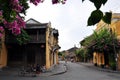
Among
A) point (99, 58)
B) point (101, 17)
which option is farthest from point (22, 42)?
point (101, 17)

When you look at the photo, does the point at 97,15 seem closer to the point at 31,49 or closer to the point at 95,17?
the point at 95,17

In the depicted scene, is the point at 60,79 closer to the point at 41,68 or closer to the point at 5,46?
the point at 41,68

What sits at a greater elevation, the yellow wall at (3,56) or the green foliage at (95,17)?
the yellow wall at (3,56)

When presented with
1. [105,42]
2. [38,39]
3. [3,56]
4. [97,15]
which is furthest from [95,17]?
[105,42]

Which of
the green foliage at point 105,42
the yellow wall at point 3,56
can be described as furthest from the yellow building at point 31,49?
the green foliage at point 105,42

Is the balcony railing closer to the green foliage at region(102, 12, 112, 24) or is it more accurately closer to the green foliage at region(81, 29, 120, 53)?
the green foliage at region(81, 29, 120, 53)

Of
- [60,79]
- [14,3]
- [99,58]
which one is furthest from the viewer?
[99,58]

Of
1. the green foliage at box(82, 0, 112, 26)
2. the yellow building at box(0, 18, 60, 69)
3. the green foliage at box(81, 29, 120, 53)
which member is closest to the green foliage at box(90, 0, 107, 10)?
the green foliage at box(82, 0, 112, 26)

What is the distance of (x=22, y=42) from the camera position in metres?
33.9

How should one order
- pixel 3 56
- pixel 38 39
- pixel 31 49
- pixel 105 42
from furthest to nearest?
pixel 105 42 → pixel 31 49 → pixel 38 39 → pixel 3 56

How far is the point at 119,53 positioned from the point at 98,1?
3948 centimetres

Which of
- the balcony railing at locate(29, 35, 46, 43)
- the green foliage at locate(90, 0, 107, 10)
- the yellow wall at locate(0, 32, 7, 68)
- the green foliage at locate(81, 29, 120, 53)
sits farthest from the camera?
the green foliage at locate(81, 29, 120, 53)

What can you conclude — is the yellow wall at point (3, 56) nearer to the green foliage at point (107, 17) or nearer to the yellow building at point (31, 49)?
the yellow building at point (31, 49)

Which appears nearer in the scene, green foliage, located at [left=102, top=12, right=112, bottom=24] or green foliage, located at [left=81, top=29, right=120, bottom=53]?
green foliage, located at [left=102, top=12, right=112, bottom=24]
